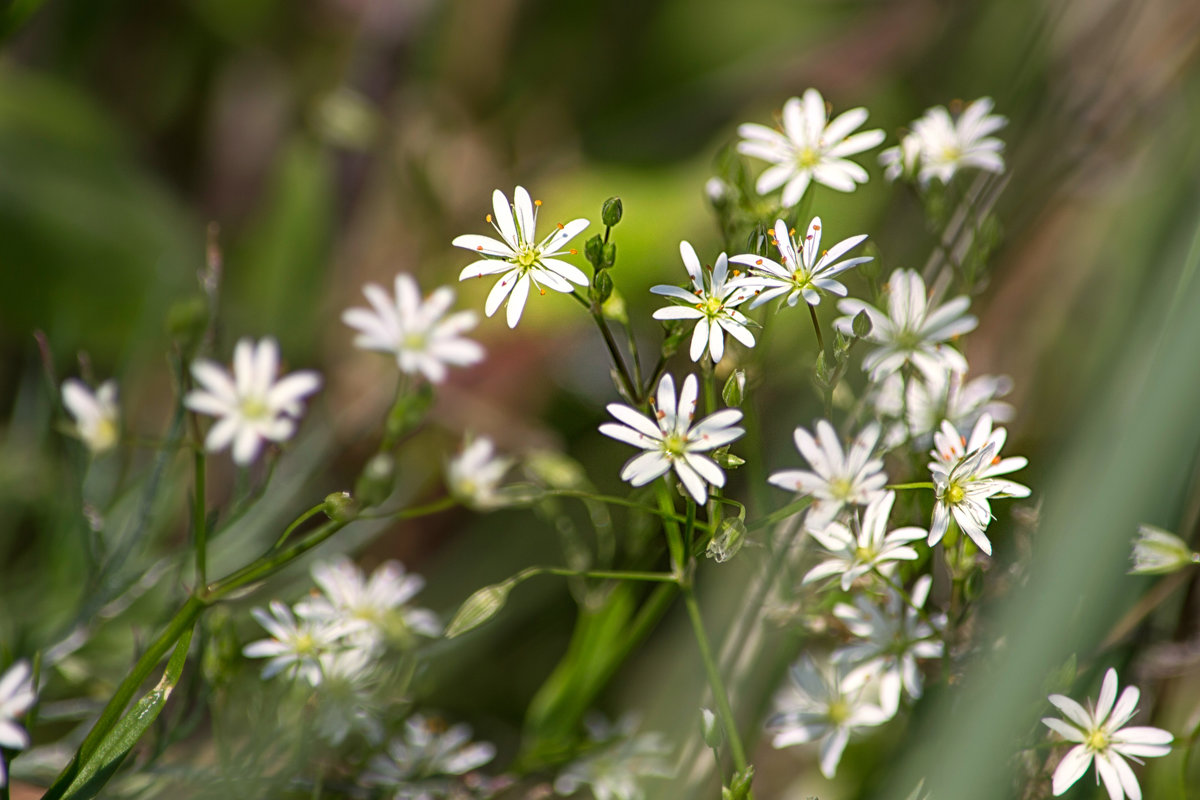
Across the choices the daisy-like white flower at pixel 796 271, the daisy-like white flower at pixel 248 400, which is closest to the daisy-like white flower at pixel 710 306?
the daisy-like white flower at pixel 796 271

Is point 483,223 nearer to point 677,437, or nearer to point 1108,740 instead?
point 677,437

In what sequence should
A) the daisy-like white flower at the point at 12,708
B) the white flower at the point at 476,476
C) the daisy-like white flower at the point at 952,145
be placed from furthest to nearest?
1. the daisy-like white flower at the point at 952,145
2. the white flower at the point at 476,476
3. the daisy-like white flower at the point at 12,708

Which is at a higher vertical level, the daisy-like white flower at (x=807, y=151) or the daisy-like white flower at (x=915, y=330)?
the daisy-like white flower at (x=807, y=151)

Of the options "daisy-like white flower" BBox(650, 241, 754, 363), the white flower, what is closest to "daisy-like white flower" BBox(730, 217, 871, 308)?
"daisy-like white flower" BBox(650, 241, 754, 363)

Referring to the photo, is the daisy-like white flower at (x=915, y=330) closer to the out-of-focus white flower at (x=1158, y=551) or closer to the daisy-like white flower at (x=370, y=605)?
the out-of-focus white flower at (x=1158, y=551)

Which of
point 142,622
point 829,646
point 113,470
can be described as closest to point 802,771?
point 829,646

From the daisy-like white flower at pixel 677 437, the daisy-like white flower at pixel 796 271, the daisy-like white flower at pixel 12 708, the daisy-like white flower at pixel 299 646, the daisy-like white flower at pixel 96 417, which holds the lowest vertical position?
the daisy-like white flower at pixel 299 646

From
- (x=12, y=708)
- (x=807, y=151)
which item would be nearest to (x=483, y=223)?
(x=807, y=151)
